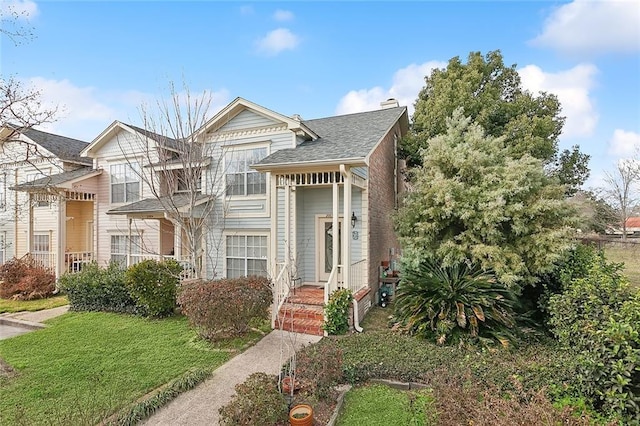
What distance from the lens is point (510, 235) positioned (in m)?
8.61

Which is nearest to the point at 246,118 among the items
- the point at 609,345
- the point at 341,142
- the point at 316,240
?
the point at 341,142

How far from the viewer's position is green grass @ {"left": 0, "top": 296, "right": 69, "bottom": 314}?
35.7ft

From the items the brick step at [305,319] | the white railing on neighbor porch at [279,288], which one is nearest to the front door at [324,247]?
the white railing on neighbor porch at [279,288]

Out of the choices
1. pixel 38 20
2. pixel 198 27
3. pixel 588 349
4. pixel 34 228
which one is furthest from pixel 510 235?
pixel 34 228

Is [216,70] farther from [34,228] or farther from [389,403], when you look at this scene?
[34,228]

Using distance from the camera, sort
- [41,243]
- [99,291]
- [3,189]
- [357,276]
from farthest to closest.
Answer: [3,189]
[41,243]
[99,291]
[357,276]

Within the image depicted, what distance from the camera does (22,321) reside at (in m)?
9.41

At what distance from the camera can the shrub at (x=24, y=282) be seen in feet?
40.4

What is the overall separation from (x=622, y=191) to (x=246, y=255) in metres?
35.8

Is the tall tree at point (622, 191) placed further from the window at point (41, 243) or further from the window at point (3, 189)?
the window at point (3, 189)

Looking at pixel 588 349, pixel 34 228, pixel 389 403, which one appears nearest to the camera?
pixel 588 349

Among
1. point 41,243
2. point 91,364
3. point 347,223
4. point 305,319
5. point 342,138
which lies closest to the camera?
point 91,364

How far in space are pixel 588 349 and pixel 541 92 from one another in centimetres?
1382

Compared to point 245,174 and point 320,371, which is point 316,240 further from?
point 320,371
